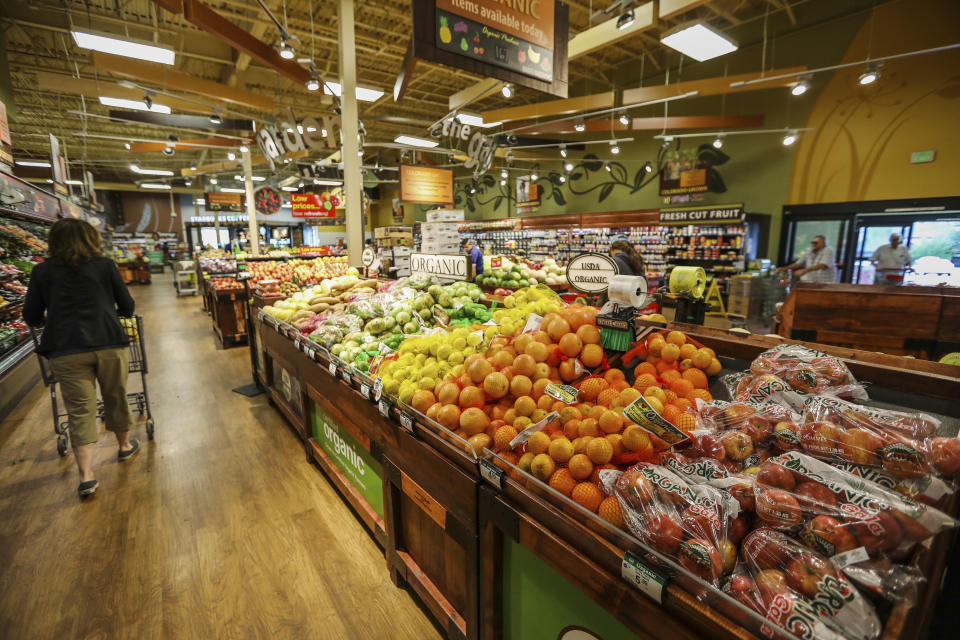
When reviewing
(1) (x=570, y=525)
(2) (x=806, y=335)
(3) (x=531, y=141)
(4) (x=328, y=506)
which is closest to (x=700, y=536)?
(1) (x=570, y=525)

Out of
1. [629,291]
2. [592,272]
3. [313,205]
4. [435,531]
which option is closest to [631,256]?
[592,272]

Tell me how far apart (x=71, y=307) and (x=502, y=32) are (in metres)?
3.35

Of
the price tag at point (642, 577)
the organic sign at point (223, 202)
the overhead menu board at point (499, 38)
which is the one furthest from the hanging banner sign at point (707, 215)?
the organic sign at point (223, 202)

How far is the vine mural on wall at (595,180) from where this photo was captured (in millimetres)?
10258

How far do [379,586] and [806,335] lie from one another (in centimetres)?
461

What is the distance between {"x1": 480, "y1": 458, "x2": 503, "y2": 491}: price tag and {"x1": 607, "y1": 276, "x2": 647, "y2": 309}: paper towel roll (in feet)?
2.70

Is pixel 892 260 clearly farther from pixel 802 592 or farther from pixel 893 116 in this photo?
pixel 802 592

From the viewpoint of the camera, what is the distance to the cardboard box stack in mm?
8164

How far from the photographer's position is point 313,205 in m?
14.2

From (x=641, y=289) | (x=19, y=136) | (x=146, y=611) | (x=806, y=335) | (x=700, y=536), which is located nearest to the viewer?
(x=700, y=536)

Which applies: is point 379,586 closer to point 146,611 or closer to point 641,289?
point 146,611

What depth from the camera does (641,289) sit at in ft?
5.51

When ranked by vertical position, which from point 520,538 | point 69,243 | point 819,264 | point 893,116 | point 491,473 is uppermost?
point 893,116

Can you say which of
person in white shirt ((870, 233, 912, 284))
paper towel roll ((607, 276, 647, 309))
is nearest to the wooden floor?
paper towel roll ((607, 276, 647, 309))
